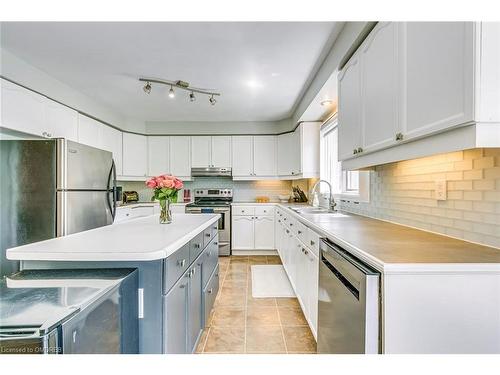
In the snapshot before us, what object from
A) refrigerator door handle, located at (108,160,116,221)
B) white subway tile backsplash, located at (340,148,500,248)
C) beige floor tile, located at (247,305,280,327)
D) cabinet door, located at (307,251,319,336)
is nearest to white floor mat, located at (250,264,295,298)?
beige floor tile, located at (247,305,280,327)

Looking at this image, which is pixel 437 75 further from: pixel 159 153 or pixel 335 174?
pixel 159 153

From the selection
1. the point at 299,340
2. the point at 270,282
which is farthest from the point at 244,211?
the point at 299,340

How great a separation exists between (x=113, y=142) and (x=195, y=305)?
353 cm

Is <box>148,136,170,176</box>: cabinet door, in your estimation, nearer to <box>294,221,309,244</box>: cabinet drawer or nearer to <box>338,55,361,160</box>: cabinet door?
<box>294,221,309,244</box>: cabinet drawer

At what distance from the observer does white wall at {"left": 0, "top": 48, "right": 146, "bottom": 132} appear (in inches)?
95.4

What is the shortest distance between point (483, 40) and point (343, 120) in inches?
48.9

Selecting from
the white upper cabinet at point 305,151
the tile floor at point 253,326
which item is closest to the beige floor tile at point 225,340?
the tile floor at point 253,326

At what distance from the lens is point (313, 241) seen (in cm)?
182

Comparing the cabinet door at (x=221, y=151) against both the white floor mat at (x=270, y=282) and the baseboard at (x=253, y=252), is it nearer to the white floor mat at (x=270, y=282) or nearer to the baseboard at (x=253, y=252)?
the baseboard at (x=253, y=252)

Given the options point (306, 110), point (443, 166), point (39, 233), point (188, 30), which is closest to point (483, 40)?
point (443, 166)

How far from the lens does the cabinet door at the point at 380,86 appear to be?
1.31m

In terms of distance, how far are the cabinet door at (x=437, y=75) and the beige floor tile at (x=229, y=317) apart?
195 cm
